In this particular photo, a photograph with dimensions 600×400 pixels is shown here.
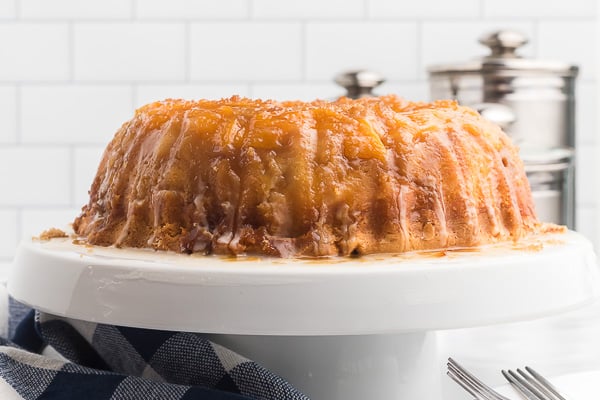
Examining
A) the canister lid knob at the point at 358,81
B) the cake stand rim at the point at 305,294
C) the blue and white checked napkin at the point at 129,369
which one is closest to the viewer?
the cake stand rim at the point at 305,294

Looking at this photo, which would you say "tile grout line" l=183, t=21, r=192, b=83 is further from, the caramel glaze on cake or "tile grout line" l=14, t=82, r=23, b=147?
the caramel glaze on cake

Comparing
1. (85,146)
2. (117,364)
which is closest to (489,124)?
(117,364)

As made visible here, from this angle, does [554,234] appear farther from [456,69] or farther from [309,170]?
[456,69]

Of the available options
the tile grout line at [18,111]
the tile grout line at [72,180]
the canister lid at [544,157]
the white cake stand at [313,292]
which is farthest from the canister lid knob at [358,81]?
the white cake stand at [313,292]

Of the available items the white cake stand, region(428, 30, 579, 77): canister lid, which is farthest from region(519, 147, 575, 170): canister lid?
the white cake stand

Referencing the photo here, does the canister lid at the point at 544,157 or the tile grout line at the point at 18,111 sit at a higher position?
the tile grout line at the point at 18,111

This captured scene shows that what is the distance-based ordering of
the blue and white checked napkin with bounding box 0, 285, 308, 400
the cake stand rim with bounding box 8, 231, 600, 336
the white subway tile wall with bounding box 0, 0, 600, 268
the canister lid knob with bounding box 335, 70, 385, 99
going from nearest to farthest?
the cake stand rim with bounding box 8, 231, 600, 336, the blue and white checked napkin with bounding box 0, 285, 308, 400, the canister lid knob with bounding box 335, 70, 385, 99, the white subway tile wall with bounding box 0, 0, 600, 268

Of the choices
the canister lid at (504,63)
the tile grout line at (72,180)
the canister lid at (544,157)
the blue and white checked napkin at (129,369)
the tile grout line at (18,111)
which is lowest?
the blue and white checked napkin at (129,369)

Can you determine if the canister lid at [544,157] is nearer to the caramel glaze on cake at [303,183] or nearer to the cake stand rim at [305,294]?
the caramel glaze on cake at [303,183]
